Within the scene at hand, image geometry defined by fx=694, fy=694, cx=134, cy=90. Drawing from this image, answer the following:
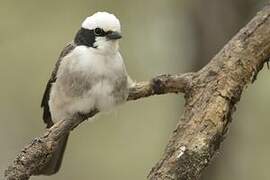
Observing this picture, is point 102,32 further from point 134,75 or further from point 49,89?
point 134,75

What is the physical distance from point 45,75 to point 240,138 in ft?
7.30

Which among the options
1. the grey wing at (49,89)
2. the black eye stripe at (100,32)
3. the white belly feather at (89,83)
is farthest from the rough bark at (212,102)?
the grey wing at (49,89)

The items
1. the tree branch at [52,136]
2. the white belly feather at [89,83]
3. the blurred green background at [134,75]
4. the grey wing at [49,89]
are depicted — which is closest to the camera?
the tree branch at [52,136]

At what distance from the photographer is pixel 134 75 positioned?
662 centimetres

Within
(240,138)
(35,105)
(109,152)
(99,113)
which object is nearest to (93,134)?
(109,152)

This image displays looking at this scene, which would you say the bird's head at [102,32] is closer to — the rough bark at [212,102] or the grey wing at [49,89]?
the grey wing at [49,89]

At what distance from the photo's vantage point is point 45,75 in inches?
267

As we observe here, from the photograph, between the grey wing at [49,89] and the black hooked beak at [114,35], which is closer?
the black hooked beak at [114,35]

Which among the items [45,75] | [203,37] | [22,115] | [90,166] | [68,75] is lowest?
[90,166]

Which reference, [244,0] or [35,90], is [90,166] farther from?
[244,0]

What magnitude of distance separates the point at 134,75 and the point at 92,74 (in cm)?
332

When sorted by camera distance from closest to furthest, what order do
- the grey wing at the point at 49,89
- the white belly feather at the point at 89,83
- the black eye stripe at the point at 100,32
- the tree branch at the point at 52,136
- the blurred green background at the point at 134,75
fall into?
1. the tree branch at the point at 52,136
2. the white belly feather at the point at 89,83
3. the black eye stripe at the point at 100,32
4. the grey wing at the point at 49,89
5. the blurred green background at the point at 134,75

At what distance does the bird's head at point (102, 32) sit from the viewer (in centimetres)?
335

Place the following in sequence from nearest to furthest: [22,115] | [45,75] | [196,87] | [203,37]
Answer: [196,87], [203,37], [45,75], [22,115]
